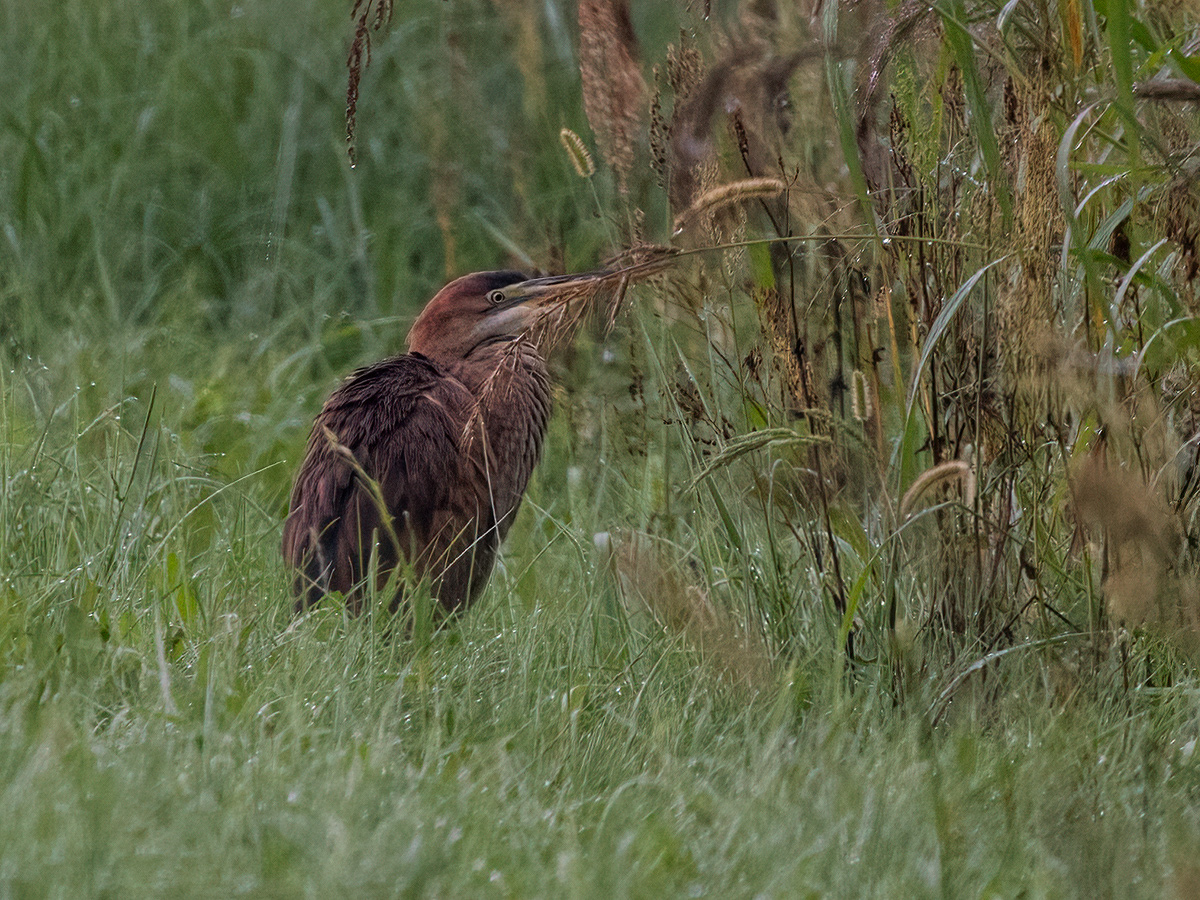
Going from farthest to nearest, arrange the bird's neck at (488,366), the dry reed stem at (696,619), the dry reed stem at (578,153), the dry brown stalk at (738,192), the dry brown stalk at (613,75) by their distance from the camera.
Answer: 1. the bird's neck at (488,366)
2. the dry reed stem at (578,153)
3. the dry brown stalk at (613,75)
4. the dry reed stem at (696,619)
5. the dry brown stalk at (738,192)

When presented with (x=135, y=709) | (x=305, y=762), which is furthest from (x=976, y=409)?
(x=135, y=709)

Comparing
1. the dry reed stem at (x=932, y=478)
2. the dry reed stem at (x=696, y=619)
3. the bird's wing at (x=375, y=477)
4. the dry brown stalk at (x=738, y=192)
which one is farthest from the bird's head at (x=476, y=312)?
the dry reed stem at (x=932, y=478)

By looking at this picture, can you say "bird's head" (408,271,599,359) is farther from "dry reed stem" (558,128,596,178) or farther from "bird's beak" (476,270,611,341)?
"dry reed stem" (558,128,596,178)

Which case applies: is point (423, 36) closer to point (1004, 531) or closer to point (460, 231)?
point (460, 231)

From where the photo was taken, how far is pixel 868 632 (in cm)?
266

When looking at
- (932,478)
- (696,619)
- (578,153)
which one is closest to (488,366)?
(578,153)

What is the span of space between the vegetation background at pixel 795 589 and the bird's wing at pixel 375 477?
0.12 metres

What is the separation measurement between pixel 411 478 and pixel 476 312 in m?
0.71

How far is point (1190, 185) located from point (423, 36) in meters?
4.30

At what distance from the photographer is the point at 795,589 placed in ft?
9.17

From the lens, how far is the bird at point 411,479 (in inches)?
128

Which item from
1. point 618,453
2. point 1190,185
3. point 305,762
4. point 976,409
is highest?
point 1190,185

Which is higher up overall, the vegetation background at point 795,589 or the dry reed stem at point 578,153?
the dry reed stem at point 578,153

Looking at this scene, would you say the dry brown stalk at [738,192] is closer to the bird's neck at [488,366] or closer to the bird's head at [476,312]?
the bird's neck at [488,366]
